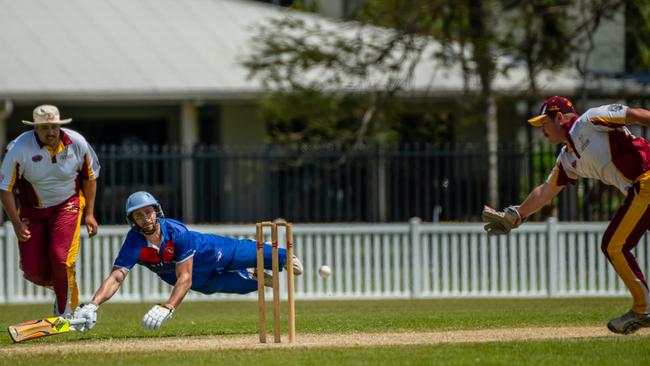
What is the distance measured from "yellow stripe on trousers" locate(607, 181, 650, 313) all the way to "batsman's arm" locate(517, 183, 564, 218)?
736 mm

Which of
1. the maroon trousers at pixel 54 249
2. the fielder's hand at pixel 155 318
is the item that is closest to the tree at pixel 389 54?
the maroon trousers at pixel 54 249

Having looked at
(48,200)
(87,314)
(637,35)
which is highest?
(637,35)

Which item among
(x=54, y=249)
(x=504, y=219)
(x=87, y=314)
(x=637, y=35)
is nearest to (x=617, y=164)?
(x=504, y=219)

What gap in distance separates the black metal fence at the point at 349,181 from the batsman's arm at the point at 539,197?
288 inches

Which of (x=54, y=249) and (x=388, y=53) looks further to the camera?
(x=388, y=53)

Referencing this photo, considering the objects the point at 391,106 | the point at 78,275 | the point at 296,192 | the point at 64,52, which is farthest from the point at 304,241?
the point at 64,52

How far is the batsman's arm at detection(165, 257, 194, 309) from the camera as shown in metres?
10.0

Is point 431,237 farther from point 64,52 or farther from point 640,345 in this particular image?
point 64,52

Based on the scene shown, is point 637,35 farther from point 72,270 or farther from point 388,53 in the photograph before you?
point 72,270

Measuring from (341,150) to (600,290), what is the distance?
4184 millimetres

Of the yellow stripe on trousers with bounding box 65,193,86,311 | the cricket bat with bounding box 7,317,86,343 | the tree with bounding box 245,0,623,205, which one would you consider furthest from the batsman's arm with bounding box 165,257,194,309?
the tree with bounding box 245,0,623,205

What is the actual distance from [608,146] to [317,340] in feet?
9.13

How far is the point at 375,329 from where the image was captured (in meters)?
11.3

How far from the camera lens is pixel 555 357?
9.01 metres
